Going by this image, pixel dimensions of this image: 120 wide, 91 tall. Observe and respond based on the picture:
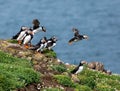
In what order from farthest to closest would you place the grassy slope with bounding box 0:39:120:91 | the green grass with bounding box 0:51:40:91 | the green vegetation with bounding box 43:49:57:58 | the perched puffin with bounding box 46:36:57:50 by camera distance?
the perched puffin with bounding box 46:36:57:50, the green vegetation with bounding box 43:49:57:58, the grassy slope with bounding box 0:39:120:91, the green grass with bounding box 0:51:40:91

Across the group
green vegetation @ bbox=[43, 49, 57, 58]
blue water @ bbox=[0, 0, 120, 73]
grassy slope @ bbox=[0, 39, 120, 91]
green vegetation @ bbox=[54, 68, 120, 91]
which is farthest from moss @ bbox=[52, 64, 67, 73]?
blue water @ bbox=[0, 0, 120, 73]

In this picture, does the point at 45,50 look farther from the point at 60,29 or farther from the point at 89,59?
the point at 60,29

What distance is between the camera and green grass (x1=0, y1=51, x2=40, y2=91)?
2391 centimetres

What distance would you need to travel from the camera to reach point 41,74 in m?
27.2

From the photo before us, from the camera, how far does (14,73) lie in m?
25.2

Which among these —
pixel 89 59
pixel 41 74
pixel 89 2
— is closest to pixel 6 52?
pixel 41 74

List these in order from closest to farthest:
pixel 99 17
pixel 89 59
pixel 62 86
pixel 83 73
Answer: pixel 62 86 < pixel 83 73 < pixel 89 59 < pixel 99 17

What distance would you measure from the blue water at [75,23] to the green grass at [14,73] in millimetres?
51539

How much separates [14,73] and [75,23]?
79930 millimetres

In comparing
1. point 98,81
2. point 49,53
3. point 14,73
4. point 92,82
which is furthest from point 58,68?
point 14,73

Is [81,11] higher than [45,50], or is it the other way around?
[81,11]

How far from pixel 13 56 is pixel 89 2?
96.2m

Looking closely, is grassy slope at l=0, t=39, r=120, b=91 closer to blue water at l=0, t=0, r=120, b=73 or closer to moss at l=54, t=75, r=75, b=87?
moss at l=54, t=75, r=75, b=87

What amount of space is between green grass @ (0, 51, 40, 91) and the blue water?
5154 centimetres
